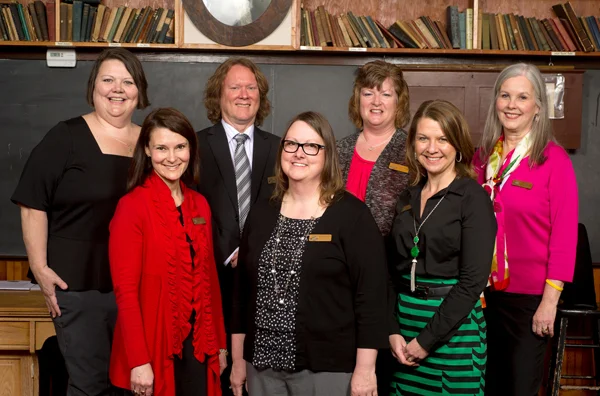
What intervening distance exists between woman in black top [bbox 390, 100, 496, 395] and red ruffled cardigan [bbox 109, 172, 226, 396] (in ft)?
2.31

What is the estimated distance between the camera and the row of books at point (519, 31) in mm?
4652

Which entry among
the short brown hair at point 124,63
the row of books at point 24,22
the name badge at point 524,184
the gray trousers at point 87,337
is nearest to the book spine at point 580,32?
the name badge at point 524,184

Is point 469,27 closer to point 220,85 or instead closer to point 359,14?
point 359,14

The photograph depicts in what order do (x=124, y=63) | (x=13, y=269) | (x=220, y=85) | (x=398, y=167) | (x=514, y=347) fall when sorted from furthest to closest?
(x=13, y=269)
(x=220, y=85)
(x=398, y=167)
(x=514, y=347)
(x=124, y=63)

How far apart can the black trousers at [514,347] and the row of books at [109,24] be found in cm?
293

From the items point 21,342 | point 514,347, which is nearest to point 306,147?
point 514,347

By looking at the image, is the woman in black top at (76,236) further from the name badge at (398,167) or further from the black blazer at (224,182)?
the name badge at (398,167)

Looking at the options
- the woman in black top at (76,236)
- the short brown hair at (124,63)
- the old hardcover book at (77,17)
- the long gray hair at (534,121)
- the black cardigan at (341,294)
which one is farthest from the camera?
the old hardcover book at (77,17)

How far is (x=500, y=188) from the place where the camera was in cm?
283

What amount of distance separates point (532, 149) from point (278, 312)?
130cm

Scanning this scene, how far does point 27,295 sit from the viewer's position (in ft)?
11.6

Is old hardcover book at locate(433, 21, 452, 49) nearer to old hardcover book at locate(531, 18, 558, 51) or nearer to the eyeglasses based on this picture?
old hardcover book at locate(531, 18, 558, 51)

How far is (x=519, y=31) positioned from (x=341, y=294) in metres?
3.11

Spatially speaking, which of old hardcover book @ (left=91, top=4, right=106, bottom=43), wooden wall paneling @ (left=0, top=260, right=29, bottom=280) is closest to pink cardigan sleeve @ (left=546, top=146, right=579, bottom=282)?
old hardcover book @ (left=91, top=4, right=106, bottom=43)
